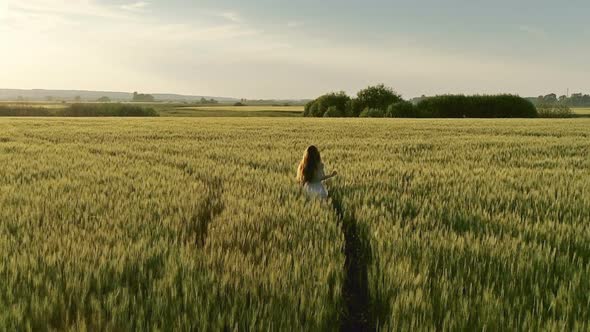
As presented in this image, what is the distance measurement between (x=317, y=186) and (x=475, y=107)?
73870 millimetres

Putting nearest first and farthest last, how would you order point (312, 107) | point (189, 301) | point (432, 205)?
point (189, 301)
point (432, 205)
point (312, 107)

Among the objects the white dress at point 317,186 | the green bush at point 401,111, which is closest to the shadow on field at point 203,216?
the white dress at point 317,186

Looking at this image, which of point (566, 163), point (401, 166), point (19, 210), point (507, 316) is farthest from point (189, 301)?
point (566, 163)

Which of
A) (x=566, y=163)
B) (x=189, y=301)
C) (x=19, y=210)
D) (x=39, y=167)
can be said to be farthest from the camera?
(x=566, y=163)

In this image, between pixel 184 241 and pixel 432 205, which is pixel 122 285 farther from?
pixel 432 205

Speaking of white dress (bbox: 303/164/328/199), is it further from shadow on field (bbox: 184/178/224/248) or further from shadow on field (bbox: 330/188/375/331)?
shadow on field (bbox: 184/178/224/248)

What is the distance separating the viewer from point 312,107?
84.9 meters

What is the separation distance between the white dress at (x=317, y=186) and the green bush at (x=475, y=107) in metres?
68.8

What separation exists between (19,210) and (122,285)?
2.54 m

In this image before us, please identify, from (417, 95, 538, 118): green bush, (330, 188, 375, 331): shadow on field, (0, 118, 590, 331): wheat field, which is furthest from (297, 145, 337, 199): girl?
(417, 95, 538, 118): green bush

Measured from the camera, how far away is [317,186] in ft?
20.0

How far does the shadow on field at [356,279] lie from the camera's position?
2.66 metres

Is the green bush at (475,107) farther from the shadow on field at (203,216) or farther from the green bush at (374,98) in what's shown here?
the shadow on field at (203,216)

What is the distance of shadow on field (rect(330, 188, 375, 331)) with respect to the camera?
266 centimetres
